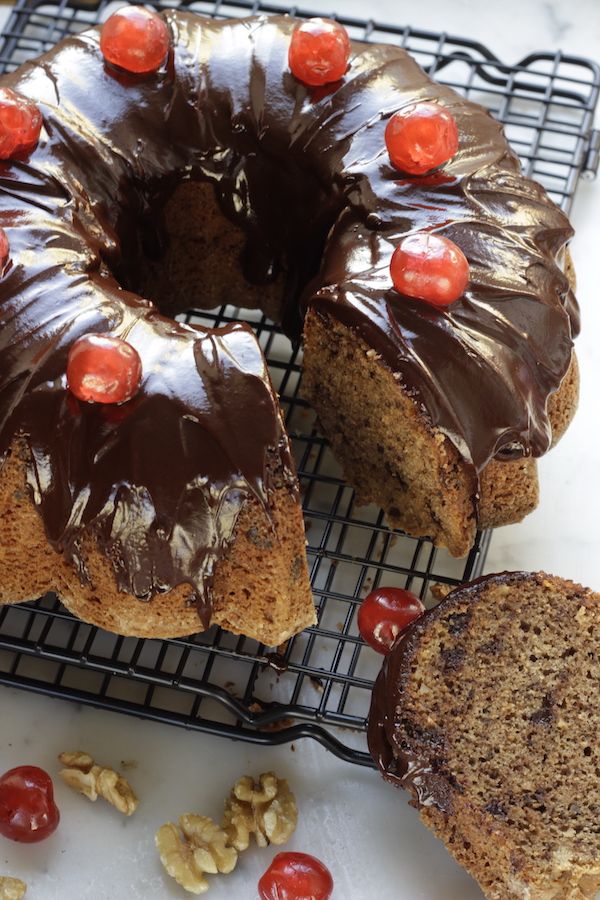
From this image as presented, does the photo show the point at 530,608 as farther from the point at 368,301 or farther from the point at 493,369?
the point at 368,301

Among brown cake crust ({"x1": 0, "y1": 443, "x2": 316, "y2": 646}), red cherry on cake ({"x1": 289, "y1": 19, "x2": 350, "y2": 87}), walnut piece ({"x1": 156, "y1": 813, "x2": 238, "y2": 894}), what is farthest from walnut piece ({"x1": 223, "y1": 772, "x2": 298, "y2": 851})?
red cherry on cake ({"x1": 289, "y1": 19, "x2": 350, "y2": 87})

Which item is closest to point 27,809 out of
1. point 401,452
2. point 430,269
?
point 401,452

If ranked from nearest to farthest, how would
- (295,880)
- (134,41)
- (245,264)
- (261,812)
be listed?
1. (295,880)
2. (261,812)
3. (134,41)
4. (245,264)

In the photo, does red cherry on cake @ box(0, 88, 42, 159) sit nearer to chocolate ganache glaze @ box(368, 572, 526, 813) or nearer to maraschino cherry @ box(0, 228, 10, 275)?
maraschino cherry @ box(0, 228, 10, 275)

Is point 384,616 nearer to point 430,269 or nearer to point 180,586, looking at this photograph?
point 180,586

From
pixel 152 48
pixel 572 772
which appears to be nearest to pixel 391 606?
pixel 572 772

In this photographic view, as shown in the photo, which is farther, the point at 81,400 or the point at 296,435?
the point at 296,435

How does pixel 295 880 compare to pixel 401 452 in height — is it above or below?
below
